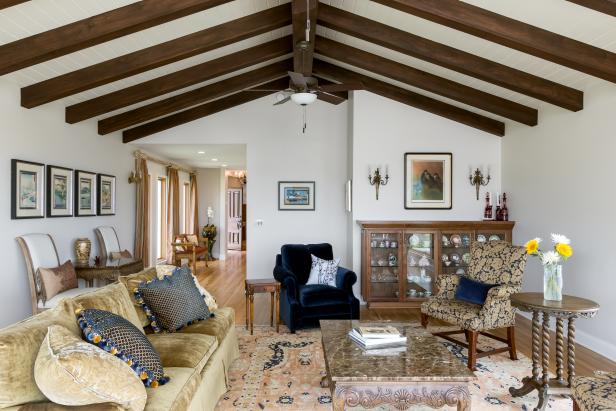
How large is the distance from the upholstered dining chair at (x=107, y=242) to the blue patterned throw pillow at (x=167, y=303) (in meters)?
2.98

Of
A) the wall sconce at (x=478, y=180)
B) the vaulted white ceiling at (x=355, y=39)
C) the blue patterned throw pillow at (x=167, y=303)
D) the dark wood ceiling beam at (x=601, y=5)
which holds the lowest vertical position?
the blue patterned throw pillow at (x=167, y=303)

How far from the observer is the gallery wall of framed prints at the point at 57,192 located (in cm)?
418

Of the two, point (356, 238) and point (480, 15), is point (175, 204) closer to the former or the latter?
point (356, 238)

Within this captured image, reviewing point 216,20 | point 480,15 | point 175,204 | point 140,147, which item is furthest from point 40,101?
point 175,204

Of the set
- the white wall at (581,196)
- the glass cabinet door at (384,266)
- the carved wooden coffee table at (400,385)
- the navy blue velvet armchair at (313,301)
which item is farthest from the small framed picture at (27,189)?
the white wall at (581,196)

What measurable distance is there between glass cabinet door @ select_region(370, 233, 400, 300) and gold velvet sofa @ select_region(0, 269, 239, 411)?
8.47 feet

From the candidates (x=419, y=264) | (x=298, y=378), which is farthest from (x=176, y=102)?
(x=298, y=378)

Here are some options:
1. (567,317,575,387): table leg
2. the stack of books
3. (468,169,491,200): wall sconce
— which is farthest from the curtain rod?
(567,317,575,387): table leg

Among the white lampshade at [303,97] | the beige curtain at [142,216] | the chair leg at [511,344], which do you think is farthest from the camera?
the beige curtain at [142,216]

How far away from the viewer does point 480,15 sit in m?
3.44

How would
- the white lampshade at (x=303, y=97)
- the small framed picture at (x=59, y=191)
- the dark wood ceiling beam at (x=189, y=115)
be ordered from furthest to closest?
1. the dark wood ceiling beam at (x=189, y=115)
2. the small framed picture at (x=59, y=191)
3. the white lampshade at (x=303, y=97)

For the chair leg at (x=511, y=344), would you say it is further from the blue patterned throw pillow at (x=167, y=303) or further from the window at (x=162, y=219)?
the window at (x=162, y=219)

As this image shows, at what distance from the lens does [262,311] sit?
5.52m

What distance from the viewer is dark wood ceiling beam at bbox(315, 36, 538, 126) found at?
505 centimetres
